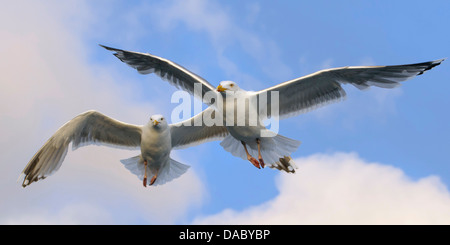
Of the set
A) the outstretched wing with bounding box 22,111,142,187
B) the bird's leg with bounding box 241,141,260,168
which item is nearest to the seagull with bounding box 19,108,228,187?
the outstretched wing with bounding box 22,111,142,187

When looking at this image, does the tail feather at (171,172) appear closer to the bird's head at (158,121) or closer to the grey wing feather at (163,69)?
the bird's head at (158,121)

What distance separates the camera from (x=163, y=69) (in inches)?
347

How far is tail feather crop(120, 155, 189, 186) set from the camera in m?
9.70

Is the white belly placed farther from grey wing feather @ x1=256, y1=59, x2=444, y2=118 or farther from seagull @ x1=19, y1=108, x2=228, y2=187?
grey wing feather @ x1=256, y1=59, x2=444, y2=118

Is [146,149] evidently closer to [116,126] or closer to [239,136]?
[116,126]

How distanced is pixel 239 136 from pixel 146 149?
→ 62.4 inches

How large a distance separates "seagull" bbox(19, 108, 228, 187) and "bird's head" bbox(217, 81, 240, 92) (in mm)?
1162

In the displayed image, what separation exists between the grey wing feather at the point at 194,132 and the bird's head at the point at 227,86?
1070mm

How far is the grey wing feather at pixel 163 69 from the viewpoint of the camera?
8.55 meters

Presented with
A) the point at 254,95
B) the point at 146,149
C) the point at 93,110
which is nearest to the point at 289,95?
the point at 254,95

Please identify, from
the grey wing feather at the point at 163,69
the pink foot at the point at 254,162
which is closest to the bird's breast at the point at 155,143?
the grey wing feather at the point at 163,69

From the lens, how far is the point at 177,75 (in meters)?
8.75

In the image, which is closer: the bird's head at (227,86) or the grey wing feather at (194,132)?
the bird's head at (227,86)

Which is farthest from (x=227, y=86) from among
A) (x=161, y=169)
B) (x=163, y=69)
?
(x=161, y=169)
